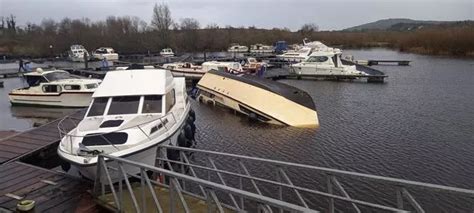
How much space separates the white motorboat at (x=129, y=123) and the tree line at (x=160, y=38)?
73976 mm

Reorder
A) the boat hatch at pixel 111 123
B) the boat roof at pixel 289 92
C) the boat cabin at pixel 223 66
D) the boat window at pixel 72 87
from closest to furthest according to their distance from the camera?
1. the boat hatch at pixel 111 123
2. the boat roof at pixel 289 92
3. the boat window at pixel 72 87
4. the boat cabin at pixel 223 66

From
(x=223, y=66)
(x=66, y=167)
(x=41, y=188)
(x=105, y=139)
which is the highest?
(x=223, y=66)

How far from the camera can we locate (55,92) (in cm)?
3058

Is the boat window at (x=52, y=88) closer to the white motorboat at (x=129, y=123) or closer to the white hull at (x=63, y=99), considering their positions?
the white hull at (x=63, y=99)

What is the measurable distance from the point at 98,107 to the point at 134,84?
1.69 m

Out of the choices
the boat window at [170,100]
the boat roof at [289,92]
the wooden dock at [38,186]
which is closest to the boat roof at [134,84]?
the boat window at [170,100]

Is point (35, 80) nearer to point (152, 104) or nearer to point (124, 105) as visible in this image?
point (124, 105)

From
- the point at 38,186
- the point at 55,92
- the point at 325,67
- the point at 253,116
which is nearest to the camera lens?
the point at 38,186

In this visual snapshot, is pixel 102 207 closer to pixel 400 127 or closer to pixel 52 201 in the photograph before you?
pixel 52 201

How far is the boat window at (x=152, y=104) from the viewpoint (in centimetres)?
1462

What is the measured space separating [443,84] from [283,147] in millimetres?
28392

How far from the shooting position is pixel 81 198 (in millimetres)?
10102

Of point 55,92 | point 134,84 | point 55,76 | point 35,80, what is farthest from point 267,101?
point 35,80

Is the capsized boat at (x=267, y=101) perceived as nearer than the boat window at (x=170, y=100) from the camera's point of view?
No
